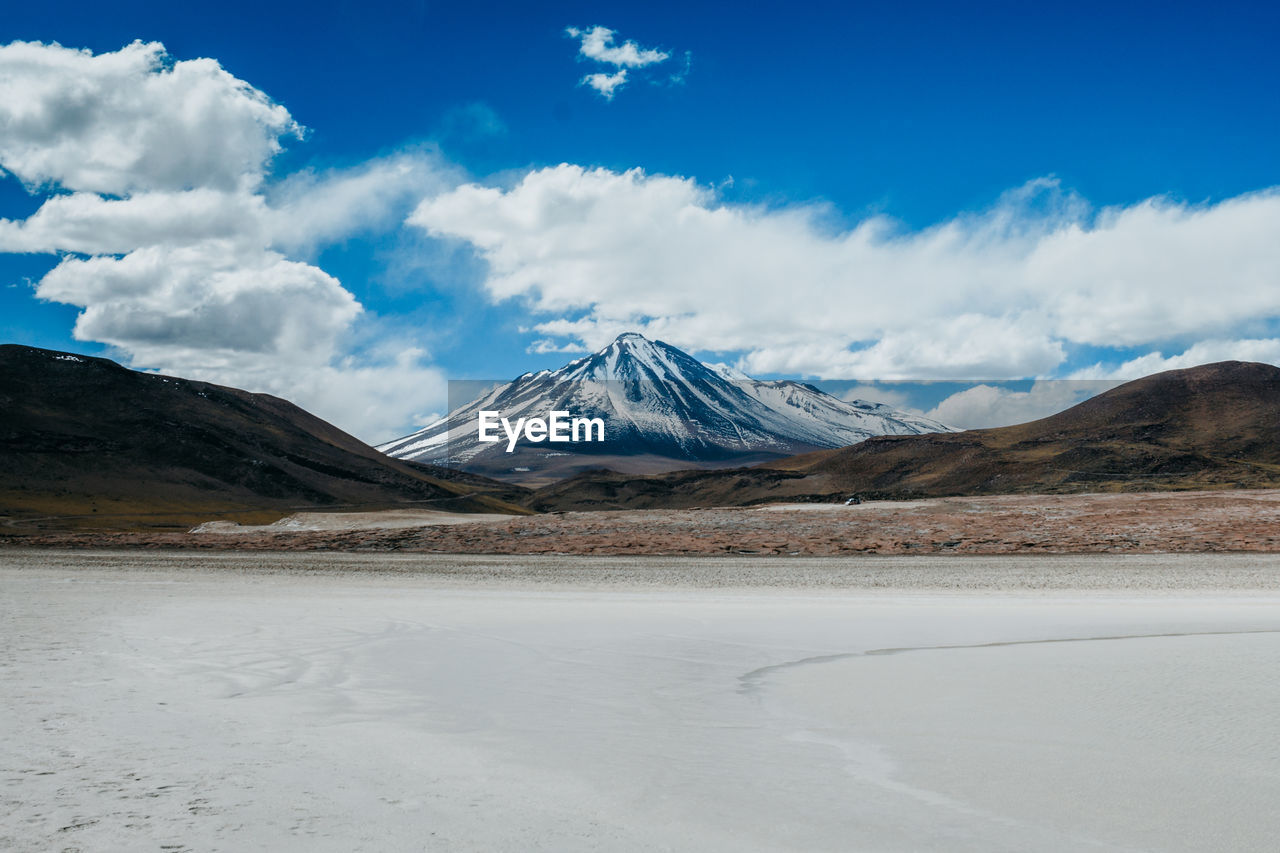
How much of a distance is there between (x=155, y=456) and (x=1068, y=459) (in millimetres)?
130602

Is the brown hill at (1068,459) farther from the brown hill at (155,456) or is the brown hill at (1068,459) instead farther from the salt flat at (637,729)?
the salt flat at (637,729)

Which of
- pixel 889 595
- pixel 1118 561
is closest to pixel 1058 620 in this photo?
pixel 889 595

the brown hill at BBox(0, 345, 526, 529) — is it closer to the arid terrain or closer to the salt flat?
the arid terrain

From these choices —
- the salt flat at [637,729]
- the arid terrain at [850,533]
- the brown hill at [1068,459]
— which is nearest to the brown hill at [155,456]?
the brown hill at [1068,459]

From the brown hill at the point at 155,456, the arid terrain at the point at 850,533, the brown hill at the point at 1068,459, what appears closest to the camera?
the arid terrain at the point at 850,533

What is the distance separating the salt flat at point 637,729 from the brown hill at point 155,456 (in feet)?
267

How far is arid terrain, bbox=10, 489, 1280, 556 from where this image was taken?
28.6 meters

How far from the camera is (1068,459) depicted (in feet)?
375

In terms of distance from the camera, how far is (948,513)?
38906 millimetres

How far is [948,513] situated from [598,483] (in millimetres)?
122993

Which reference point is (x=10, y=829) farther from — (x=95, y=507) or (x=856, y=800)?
(x=95, y=507)

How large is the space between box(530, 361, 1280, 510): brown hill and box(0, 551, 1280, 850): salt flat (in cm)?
8883

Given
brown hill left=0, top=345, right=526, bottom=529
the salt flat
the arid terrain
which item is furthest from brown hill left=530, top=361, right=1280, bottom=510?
the salt flat

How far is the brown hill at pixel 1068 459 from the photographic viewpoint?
10356 centimetres
